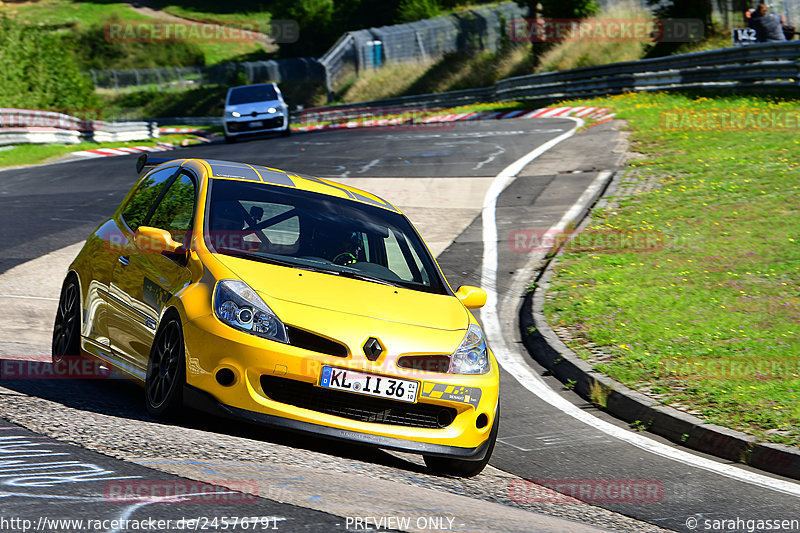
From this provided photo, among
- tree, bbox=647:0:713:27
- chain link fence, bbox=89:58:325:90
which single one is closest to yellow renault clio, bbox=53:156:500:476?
tree, bbox=647:0:713:27

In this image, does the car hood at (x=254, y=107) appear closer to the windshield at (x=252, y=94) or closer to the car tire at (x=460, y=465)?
the windshield at (x=252, y=94)

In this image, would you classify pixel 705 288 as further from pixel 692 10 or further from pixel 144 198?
pixel 692 10

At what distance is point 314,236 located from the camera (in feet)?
21.9

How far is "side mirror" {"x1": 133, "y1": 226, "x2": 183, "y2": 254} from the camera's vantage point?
6.19 metres

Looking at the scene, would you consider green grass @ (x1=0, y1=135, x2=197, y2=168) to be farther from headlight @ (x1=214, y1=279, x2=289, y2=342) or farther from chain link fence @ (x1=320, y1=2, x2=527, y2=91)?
chain link fence @ (x1=320, y1=2, x2=527, y2=91)

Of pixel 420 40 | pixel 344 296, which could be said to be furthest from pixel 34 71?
pixel 344 296

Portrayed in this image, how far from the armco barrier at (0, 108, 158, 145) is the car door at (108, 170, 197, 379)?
23.6m

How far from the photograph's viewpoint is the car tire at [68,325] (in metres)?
7.38

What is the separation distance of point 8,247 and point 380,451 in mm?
8230

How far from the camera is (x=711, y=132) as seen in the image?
21.5 metres

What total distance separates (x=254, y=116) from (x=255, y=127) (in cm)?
34

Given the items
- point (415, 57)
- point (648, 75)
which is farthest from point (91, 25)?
point (648, 75)

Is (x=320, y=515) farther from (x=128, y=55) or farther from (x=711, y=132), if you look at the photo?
(x=128, y=55)

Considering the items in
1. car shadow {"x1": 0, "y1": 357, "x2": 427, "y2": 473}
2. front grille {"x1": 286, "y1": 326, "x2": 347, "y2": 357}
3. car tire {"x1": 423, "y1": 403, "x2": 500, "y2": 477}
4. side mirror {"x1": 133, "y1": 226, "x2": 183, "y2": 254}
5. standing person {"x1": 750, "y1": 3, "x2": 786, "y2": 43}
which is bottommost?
car tire {"x1": 423, "y1": 403, "x2": 500, "y2": 477}
